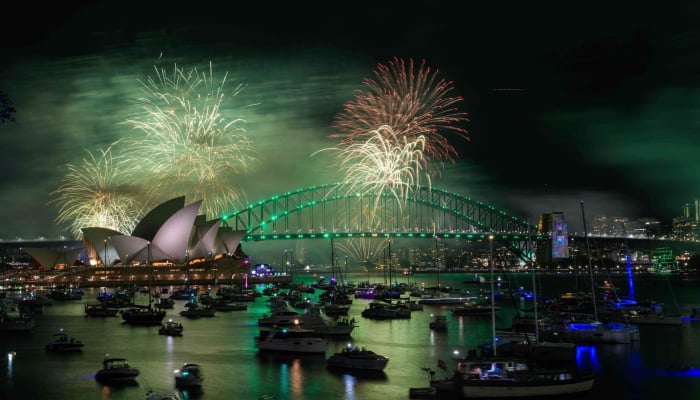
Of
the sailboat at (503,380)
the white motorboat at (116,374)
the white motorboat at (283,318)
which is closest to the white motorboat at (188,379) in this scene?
the white motorboat at (116,374)

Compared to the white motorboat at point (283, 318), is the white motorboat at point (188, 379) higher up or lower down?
lower down

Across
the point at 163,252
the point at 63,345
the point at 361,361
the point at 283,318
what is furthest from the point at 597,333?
the point at 163,252

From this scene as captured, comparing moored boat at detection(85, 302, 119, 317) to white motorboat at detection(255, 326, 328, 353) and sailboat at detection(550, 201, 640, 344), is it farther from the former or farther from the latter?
sailboat at detection(550, 201, 640, 344)

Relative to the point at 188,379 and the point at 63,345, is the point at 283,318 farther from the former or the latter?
the point at 188,379

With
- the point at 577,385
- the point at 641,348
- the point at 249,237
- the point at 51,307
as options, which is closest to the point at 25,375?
the point at 577,385

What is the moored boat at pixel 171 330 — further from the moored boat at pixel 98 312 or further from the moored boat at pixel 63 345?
the moored boat at pixel 98 312

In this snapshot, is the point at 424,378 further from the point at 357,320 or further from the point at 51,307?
the point at 51,307
